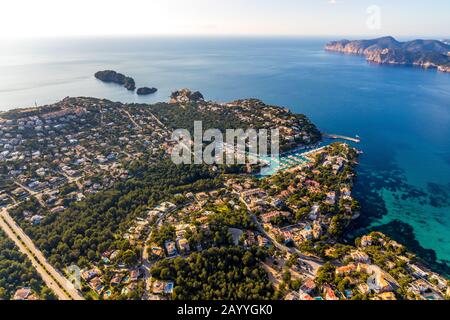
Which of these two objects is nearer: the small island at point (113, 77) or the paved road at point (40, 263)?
the paved road at point (40, 263)

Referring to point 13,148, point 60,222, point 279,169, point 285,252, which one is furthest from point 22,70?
point 285,252

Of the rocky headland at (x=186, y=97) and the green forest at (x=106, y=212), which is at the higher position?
the rocky headland at (x=186, y=97)

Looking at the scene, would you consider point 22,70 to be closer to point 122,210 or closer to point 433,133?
point 122,210

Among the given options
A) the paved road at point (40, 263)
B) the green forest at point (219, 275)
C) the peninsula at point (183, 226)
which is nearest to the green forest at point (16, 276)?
the peninsula at point (183, 226)

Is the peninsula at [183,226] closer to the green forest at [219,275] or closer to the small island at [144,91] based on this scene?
the green forest at [219,275]

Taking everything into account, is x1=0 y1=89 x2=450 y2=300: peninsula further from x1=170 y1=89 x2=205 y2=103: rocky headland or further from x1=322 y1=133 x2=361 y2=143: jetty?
x1=170 y1=89 x2=205 y2=103: rocky headland

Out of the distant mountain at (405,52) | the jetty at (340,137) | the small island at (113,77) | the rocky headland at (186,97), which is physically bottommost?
the jetty at (340,137)

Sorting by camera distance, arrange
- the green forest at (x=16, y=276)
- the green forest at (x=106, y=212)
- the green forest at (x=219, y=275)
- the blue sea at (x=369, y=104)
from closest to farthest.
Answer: the green forest at (x=219, y=275) < the green forest at (x=16, y=276) < the green forest at (x=106, y=212) < the blue sea at (x=369, y=104)
